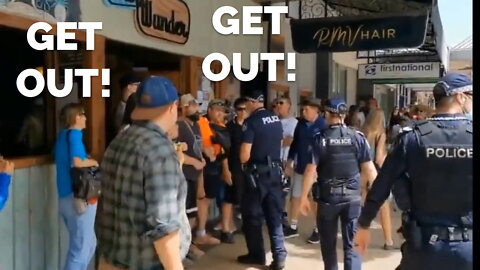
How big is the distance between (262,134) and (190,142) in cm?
68

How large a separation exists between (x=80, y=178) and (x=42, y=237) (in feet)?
2.32

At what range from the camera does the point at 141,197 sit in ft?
7.77

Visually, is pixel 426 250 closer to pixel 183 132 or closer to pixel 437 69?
pixel 183 132

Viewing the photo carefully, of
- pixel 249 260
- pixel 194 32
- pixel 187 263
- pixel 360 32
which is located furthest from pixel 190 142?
pixel 360 32

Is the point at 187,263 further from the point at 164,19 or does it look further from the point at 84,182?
the point at 164,19

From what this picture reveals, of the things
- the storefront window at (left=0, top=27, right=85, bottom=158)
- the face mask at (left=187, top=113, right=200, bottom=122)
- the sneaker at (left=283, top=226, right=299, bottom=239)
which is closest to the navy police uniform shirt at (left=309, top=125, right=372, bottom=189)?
the face mask at (left=187, top=113, right=200, bottom=122)

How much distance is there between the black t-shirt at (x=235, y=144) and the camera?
5.64 metres

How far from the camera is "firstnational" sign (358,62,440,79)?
1535 cm

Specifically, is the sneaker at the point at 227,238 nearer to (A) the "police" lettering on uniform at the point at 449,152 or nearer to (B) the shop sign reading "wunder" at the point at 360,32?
(B) the shop sign reading "wunder" at the point at 360,32

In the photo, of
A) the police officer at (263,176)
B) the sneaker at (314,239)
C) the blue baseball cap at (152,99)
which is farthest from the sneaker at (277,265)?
the blue baseball cap at (152,99)

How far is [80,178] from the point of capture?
3967 mm

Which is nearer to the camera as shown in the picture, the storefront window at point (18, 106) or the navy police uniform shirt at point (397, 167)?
the navy police uniform shirt at point (397, 167)

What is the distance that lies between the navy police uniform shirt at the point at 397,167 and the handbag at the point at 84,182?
1.96m

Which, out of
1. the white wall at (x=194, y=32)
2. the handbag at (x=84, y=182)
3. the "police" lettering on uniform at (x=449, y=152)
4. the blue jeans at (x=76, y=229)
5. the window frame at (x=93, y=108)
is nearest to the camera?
the "police" lettering on uniform at (x=449, y=152)
